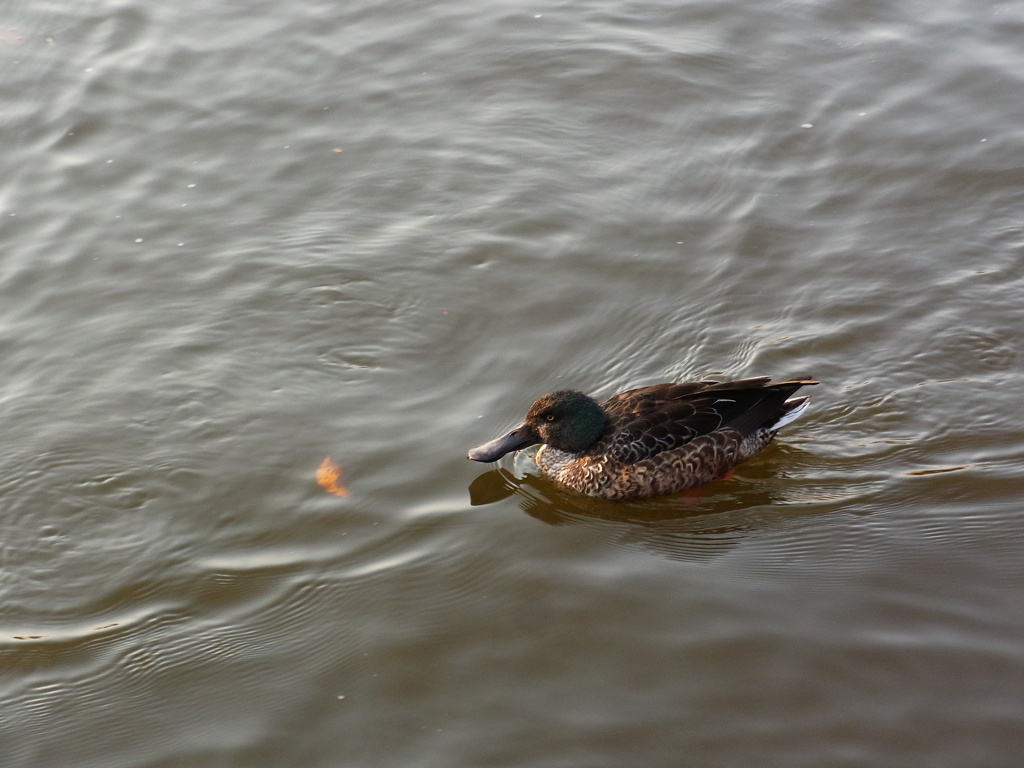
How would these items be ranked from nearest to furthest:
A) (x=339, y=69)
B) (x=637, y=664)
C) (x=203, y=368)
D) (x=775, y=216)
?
(x=637, y=664)
(x=203, y=368)
(x=775, y=216)
(x=339, y=69)

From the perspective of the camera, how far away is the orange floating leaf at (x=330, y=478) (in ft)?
23.2

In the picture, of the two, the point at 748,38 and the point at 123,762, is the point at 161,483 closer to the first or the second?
the point at 123,762

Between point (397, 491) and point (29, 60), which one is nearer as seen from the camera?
A: point (397, 491)

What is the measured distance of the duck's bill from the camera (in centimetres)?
711

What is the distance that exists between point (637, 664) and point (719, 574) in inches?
32.1

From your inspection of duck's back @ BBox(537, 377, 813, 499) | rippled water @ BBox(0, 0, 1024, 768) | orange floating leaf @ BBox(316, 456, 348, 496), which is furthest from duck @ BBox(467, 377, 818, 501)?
orange floating leaf @ BBox(316, 456, 348, 496)

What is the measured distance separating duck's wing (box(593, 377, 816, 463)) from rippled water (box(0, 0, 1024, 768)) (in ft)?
1.20

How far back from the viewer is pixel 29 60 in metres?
11.9

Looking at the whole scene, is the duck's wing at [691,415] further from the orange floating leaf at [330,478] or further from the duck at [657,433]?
the orange floating leaf at [330,478]

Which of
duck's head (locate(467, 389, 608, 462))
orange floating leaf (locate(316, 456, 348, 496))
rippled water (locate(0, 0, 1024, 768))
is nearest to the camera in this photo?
rippled water (locate(0, 0, 1024, 768))

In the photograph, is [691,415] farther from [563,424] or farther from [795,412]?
[563,424]

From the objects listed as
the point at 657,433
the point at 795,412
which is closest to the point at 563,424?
the point at 657,433

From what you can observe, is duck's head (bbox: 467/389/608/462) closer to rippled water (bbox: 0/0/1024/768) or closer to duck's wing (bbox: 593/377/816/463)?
duck's wing (bbox: 593/377/816/463)

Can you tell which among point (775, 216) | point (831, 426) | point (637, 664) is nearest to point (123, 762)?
point (637, 664)
